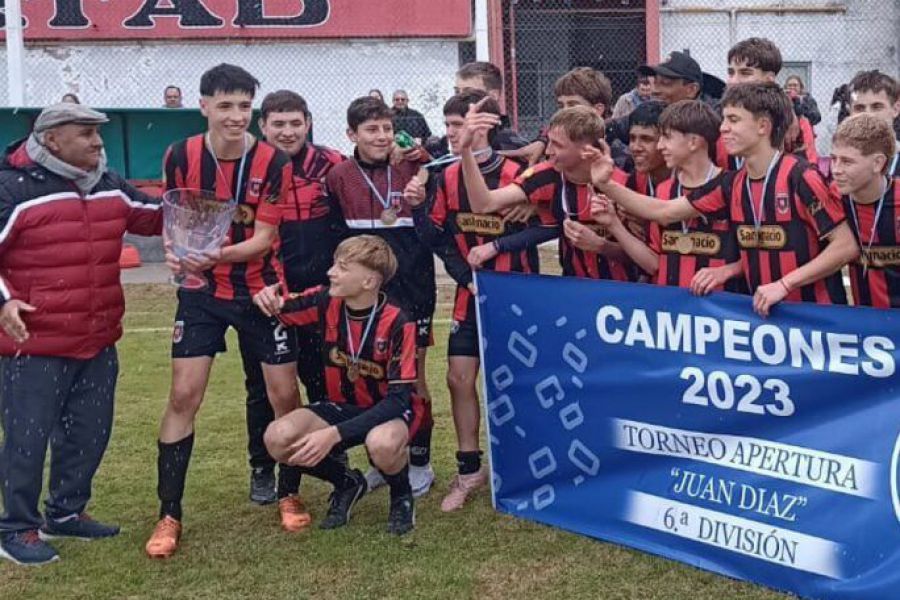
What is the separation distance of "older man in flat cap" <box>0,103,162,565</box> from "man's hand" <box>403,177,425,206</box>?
4.30ft

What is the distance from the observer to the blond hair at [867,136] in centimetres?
438

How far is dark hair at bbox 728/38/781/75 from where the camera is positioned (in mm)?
5871

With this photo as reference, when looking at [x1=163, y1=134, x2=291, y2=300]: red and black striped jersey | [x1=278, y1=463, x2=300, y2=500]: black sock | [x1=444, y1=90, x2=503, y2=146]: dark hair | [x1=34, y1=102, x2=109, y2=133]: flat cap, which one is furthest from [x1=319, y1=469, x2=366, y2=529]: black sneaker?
[x1=34, y1=102, x2=109, y2=133]: flat cap

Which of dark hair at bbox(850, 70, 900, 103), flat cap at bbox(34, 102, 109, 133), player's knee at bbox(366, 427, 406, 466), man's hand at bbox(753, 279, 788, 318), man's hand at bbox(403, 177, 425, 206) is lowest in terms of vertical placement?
player's knee at bbox(366, 427, 406, 466)

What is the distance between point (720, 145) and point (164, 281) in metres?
9.47

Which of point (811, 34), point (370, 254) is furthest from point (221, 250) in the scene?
point (811, 34)

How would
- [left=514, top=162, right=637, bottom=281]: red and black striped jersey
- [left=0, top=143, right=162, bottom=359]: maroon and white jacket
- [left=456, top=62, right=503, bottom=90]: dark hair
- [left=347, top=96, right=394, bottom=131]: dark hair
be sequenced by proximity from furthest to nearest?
[left=456, top=62, right=503, bottom=90]: dark hair
[left=347, top=96, right=394, bottom=131]: dark hair
[left=514, top=162, right=637, bottom=281]: red and black striped jersey
[left=0, top=143, right=162, bottom=359]: maroon and white jacket

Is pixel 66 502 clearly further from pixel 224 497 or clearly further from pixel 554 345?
pixel 554 345

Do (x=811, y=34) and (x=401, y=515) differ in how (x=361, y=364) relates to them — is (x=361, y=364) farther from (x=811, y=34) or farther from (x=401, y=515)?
(x=811, y=34)

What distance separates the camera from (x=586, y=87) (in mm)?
5961

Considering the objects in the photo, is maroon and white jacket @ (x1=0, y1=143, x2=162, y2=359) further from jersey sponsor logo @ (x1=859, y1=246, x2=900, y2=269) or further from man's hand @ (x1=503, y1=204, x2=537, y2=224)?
jersey sponsor logo @ (x1=859, y1=246, x2=900, y2=269)

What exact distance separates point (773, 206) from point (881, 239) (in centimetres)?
42

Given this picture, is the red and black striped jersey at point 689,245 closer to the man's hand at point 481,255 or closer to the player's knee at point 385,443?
the man's hand at point 481,255

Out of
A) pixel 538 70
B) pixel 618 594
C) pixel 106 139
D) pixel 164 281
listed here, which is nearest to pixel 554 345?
pixel 618 594
